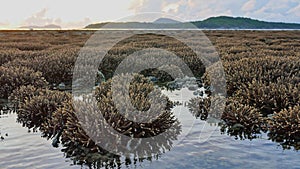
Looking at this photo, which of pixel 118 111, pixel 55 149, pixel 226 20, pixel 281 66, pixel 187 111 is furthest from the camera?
pixel 226 20

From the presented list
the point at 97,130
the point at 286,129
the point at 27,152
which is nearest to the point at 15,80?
the point at 27,152

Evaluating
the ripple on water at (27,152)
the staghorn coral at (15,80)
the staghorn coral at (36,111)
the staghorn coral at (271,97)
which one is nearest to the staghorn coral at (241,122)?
the staghorn coral at (271,97)

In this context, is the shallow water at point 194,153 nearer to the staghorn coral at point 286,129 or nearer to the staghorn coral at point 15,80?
the staghorn coral at point 286,129

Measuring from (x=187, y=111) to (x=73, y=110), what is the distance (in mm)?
3993

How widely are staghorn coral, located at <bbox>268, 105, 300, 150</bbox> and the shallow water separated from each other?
1.03 ft

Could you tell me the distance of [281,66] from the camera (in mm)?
14852

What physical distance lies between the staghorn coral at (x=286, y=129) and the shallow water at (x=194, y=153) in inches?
12.4

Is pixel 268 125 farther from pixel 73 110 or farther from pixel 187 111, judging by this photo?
pixel 73 110

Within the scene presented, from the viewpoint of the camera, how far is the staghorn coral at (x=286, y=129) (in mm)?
8258

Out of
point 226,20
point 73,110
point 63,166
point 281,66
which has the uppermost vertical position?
point 226,20

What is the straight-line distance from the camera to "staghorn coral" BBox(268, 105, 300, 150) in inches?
325

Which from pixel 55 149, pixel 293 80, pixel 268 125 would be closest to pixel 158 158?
pixel 55 149

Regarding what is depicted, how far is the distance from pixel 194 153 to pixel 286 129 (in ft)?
8.90

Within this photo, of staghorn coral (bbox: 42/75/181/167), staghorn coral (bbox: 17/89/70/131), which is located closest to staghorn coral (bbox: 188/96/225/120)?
staghorn coral (bbox: 42/75/181/167)
